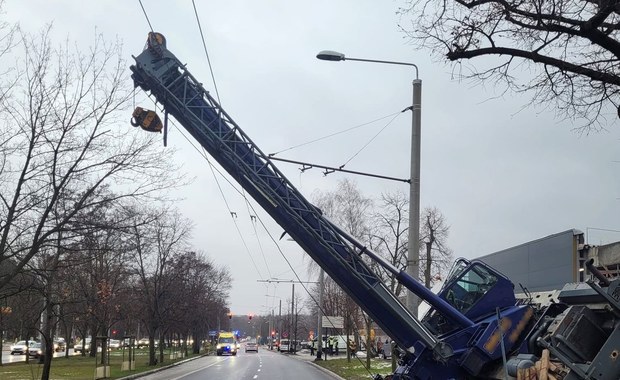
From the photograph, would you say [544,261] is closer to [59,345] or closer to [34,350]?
[34,350]

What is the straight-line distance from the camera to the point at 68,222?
1628 cm

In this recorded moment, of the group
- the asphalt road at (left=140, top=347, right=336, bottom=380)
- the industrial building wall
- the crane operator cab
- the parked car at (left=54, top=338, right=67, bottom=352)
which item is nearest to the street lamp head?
the crane operator cab

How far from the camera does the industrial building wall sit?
17.3 metres

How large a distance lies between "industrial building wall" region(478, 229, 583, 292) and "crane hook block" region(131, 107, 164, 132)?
34.3ft

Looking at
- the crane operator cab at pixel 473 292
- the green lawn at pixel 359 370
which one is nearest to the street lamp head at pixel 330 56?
the crane operator cab at pixel 473 292

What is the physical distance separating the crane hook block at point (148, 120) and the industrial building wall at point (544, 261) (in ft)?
34.3

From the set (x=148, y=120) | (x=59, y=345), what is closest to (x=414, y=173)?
(x=148, y=120)

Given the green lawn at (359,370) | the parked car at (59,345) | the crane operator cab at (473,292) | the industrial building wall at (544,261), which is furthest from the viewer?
the parked car at (59,345)

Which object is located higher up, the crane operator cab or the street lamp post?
the street lamp post

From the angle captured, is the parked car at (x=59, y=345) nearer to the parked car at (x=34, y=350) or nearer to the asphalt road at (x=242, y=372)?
the parked car at (x=34, y=350)

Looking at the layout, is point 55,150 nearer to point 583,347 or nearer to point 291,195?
point 291,195

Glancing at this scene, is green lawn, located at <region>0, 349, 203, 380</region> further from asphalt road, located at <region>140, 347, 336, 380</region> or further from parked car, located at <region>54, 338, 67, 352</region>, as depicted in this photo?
parked car, located at <region>54, 338, 67, 352</region>

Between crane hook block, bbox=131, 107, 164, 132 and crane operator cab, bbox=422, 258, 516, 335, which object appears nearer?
crane operator cab, bbox=422, 258, 516, 335

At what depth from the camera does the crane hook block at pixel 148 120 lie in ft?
40.8
